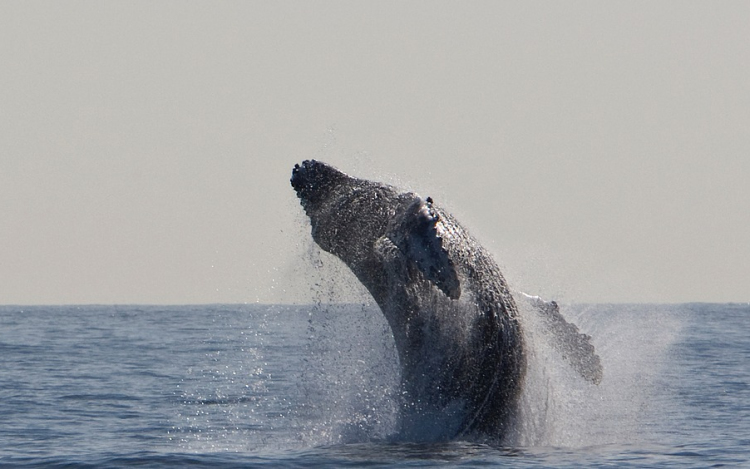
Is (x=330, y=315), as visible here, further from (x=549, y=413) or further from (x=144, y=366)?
(x=144, y=366)

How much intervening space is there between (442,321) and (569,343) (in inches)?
83.7

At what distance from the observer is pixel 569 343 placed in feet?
45.4

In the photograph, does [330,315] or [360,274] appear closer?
[360,274]

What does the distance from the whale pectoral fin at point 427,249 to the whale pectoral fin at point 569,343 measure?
289cm

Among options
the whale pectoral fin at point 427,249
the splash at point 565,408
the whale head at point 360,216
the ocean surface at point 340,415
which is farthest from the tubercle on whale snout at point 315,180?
the splash at point 565,408

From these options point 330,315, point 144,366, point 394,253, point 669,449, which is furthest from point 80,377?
point 669,449

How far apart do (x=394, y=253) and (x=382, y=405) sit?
7.47 feet

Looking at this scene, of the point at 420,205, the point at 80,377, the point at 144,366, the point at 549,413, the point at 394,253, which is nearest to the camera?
the point at 420,205

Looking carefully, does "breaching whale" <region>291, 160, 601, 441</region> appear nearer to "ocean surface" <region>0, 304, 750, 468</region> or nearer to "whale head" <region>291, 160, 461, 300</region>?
"whale head" <region>291, 160, 461, 300</region>

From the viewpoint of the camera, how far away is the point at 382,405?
1357cm

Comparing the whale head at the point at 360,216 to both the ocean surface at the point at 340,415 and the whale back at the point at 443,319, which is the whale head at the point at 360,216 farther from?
the ocean surface at the point at 340,415

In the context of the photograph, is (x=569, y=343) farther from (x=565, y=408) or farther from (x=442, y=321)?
(x=442, y=321)

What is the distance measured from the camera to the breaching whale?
12375mm

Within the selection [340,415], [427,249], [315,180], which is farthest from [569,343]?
[315,180]
